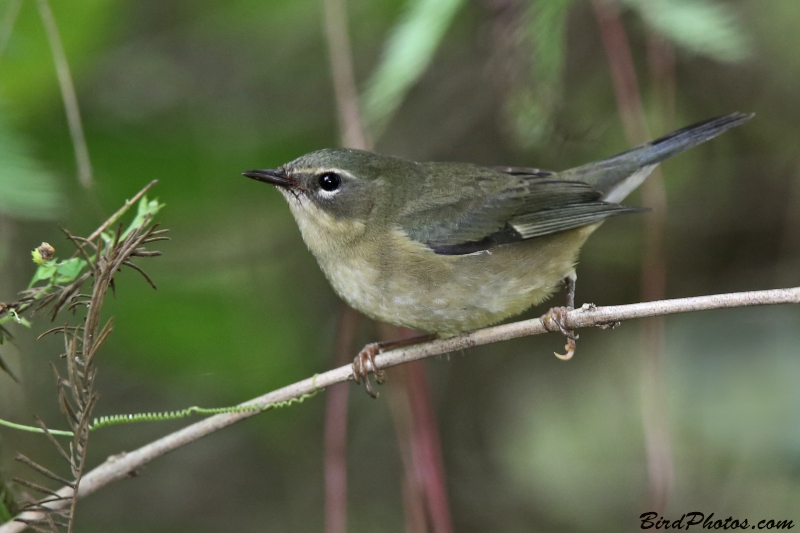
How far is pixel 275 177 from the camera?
3.73 metres

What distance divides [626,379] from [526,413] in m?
0.72

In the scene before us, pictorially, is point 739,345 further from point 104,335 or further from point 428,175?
point 104,335

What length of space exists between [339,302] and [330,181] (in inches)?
78.5

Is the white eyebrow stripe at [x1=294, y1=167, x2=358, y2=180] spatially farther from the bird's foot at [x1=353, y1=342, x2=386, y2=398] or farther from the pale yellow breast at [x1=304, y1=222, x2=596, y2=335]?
the bird's foot at [x1=353, y1=342, x2=386, y2=398]

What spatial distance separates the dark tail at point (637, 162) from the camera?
4.18 meters

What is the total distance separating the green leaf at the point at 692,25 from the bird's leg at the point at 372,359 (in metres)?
1.73

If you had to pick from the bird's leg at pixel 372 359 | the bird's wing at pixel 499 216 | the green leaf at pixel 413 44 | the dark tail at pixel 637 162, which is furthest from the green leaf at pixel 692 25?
the bird's leg at pixel 372 359

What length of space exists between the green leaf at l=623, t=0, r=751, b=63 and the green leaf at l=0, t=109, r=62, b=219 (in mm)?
2764

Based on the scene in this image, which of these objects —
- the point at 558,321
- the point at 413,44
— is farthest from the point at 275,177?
the point at 558,321

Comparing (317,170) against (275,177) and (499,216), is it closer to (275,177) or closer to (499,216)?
(275,177)

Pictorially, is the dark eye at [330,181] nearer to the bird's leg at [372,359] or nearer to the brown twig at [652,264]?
the bird's leg at [372,359]

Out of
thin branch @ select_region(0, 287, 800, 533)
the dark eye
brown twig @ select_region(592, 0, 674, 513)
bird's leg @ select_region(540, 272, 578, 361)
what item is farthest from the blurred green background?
thin branch @ select_region(0, 287, 800, 533)

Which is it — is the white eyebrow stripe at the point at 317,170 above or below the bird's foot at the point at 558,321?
above

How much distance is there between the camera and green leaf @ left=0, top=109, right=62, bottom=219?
336cm
